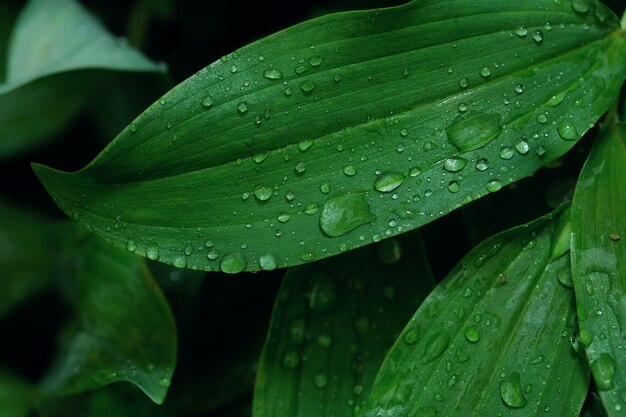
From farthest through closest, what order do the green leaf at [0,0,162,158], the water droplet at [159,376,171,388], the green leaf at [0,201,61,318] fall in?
the green leaf at [0,201,61,318] < the green leaf at [0,0,162,158] < the water droplet at [159,376,171,388]

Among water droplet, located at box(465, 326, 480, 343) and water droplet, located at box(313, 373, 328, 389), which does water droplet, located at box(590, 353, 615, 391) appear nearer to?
water droplet, located at box(465, 326, 480, 343)

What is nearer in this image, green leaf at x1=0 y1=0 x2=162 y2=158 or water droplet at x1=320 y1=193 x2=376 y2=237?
water droplet at x1=320 y1=193 x2=376 y2=237

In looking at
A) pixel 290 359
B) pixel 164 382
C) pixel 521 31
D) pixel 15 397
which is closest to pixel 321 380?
pixel 290 359

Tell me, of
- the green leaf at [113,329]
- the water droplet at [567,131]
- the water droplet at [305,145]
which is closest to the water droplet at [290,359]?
the green leaf at [113,329]

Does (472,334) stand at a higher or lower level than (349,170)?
lower

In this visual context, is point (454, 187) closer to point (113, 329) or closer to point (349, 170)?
point (349, 170)

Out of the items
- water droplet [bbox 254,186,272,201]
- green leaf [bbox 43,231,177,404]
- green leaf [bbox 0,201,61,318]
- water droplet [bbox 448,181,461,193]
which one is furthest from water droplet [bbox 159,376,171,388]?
green leaf [bbox 0,201,61,318]

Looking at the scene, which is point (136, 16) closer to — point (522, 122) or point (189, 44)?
point (189, 44)
